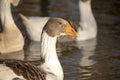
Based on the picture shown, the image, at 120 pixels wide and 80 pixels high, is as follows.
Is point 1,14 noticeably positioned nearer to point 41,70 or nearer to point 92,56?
point 92,56

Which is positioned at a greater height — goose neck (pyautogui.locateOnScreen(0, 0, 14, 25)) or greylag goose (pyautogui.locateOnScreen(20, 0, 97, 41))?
goose neck (pyautogui.locateOnScreen(0, 0, 14, 25))

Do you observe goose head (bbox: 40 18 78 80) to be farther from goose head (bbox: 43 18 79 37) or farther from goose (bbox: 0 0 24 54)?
goose (bbox: 0 0 24 54)

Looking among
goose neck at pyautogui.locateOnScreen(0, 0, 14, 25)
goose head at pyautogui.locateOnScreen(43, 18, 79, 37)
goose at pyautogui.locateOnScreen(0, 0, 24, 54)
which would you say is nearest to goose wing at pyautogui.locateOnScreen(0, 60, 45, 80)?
goose head at pyautogui.locateOnScreen(43, 18, 79, 37)

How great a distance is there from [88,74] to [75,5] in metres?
5.79

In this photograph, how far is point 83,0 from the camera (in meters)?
15.0

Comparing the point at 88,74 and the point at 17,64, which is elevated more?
the point at 17,64

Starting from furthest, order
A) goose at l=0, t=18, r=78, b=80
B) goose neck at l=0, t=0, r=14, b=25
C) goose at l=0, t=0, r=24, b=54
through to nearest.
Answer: goose neck at l=0, t=0, r=14, b=25
goose at l=0, t=0, r=24, b=54
goose at l=0, t=18, r=78, b=80

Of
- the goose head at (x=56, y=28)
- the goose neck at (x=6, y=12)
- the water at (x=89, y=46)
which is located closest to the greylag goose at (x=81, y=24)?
the water at (x=89, y=46)

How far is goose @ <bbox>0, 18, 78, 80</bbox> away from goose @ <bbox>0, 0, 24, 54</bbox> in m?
3.26

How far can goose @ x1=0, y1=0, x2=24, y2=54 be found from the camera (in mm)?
12789

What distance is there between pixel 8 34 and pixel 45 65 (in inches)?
145

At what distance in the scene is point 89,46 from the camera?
44.4 ft

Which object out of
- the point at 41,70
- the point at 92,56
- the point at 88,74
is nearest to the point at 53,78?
the point at 41,70

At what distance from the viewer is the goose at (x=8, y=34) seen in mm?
12789
